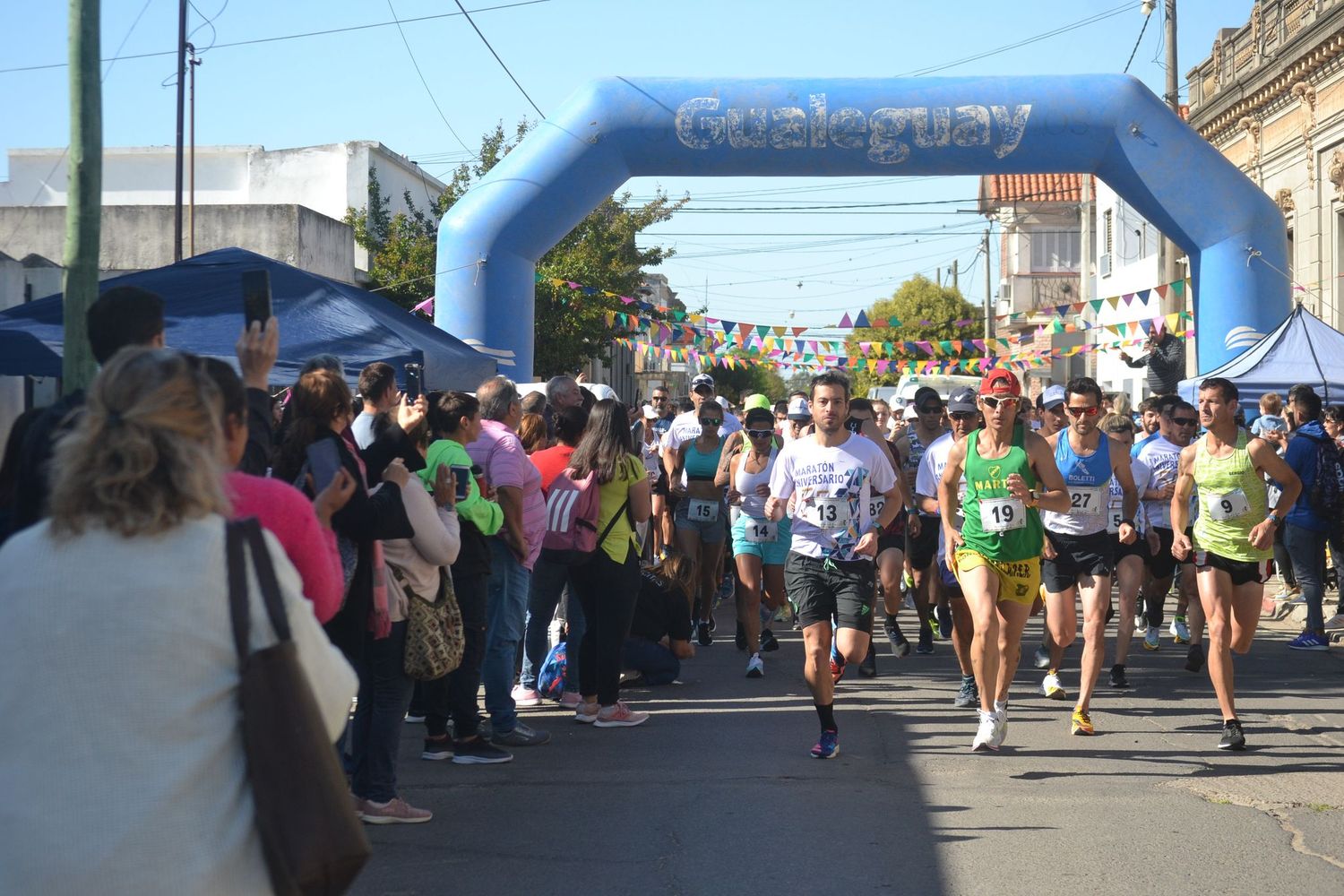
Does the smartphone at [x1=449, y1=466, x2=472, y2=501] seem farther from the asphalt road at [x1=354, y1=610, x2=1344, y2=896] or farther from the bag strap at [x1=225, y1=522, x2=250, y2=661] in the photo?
the bag strap at [x1=225, y1=522, x2=250, y2=661]

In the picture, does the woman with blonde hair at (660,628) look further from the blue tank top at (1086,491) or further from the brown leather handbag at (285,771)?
the brown leather handbag at (285,771)

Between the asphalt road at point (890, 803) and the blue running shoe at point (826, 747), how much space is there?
0.12 metres

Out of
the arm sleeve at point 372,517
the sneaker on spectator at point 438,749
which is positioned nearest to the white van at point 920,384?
the sneaker on spectator at point 438,749

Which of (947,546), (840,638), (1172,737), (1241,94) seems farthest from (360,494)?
(1241,94)

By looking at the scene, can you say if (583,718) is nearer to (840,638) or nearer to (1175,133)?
(840,638)

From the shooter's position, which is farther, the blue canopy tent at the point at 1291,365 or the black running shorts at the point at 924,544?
the blue canopy tent at the point at 1291,365

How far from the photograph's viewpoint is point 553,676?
9.28 m

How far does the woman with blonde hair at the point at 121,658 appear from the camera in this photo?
2518 millimetres

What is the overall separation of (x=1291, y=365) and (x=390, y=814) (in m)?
10.2

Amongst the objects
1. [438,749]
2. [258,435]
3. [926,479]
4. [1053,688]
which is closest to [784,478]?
[438,749]

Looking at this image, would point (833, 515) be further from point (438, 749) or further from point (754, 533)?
point (754, 533)

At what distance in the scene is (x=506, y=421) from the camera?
795 centimetres

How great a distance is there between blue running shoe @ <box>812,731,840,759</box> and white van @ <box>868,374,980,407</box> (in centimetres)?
2333

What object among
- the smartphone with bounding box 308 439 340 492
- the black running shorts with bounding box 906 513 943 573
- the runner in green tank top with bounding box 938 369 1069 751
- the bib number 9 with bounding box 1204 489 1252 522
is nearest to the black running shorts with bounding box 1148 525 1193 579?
the black running shorts with bounding box 906 513 943 573
